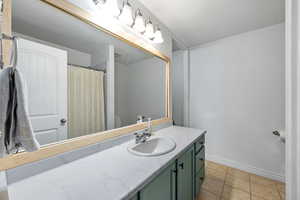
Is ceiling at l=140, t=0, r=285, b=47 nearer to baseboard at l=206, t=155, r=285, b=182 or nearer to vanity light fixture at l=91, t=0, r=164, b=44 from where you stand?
vanity light fixture at l=91, t=0, r=164, b=44

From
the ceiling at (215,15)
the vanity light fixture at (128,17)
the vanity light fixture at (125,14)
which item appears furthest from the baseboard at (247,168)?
the vanity light fixture at (125,14)

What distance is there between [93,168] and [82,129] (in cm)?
33

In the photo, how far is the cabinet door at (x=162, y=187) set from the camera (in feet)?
2.23

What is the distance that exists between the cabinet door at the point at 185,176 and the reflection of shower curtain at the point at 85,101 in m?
0.73

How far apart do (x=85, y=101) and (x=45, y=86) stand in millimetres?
271

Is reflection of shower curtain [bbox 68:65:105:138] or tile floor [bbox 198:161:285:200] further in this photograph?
tile floor [bbox 198:161:285:200]

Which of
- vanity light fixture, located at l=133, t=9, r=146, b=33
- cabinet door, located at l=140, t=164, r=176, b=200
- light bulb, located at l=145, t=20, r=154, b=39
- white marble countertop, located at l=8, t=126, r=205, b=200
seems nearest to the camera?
white marble countertop, located at l=8, t=126, r=205, b=200

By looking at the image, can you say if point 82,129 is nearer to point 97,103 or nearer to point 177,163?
point 97,103

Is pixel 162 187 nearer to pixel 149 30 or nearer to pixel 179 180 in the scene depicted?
pixel 179 180

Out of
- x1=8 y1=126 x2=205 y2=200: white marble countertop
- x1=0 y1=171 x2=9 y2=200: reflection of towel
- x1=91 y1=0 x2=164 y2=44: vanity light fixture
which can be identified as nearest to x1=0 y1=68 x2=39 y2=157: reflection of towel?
x1=0 y1=171 x2=9 y2=200: reflection of towel

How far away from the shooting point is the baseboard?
67.7 inches

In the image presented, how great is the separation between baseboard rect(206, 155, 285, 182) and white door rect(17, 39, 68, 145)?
238cm

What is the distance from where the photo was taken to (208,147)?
7.65ft

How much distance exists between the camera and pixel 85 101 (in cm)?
99
